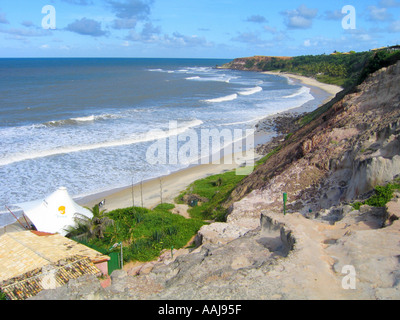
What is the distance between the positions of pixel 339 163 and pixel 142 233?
9025mm

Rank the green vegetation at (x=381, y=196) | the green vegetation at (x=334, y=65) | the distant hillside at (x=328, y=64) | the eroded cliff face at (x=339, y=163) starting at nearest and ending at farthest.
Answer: the green vegetation at (x=381, y=196)
the eroded cliff face at (x=339, y=163)
the green vegetation at (x=334, y=65)
the distant hillside at (x=328, y=64)

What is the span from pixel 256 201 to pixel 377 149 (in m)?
5.15

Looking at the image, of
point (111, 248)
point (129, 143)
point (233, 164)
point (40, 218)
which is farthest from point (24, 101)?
point (111, 248)

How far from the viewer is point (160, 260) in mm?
13859

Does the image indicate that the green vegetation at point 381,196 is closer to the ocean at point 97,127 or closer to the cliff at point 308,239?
the cliff at point 308,239

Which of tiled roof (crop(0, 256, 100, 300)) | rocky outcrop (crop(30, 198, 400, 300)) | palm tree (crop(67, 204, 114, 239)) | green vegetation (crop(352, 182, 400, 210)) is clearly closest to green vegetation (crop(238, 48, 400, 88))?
green vegetation (crop(352, 182, 400, 210))

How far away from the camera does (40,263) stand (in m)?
→ 11.8

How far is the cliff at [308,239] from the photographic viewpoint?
6816 mm

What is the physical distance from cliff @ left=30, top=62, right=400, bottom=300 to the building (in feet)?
6.51

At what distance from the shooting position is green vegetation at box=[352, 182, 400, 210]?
34.6ft

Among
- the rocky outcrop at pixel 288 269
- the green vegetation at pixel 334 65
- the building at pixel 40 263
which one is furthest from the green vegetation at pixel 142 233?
the green vegetation at pixel 334 65

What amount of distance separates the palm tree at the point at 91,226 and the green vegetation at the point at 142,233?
44 millimetres
